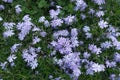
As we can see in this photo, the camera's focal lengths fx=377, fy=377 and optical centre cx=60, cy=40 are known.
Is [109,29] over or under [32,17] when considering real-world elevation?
under

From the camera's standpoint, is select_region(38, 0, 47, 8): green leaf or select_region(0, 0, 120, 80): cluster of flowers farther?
select_region(38, 0, 47, 8): green leaf

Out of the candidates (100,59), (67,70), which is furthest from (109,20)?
(67,70)

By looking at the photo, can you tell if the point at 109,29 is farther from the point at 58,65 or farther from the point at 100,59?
the point at 58,65

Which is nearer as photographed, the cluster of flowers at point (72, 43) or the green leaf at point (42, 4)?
the cluster of flowers at point (72, 43)

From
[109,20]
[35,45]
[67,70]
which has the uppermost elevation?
[109,20]

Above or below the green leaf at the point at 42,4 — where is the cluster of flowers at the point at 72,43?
below

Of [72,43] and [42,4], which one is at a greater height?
[42,4]

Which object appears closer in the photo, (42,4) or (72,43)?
(72,43)

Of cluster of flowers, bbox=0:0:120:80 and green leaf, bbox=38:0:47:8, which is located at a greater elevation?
green leaf, bbox=38:0:47:8
